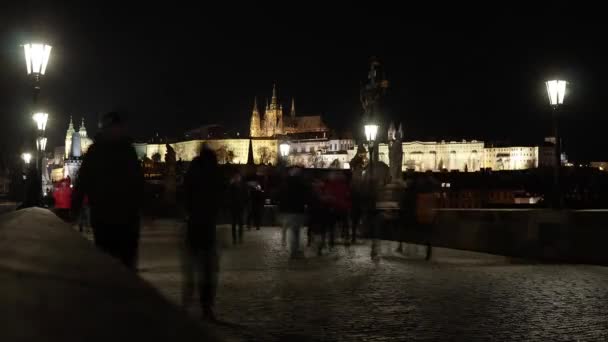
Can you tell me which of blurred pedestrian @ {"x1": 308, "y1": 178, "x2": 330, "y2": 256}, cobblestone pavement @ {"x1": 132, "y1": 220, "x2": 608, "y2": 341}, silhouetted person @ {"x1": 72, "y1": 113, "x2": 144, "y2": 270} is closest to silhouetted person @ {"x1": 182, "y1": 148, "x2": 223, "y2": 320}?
cobblestone pavement @ {"x1": 132, "y1": 220, "x2": 608, "y2": 341}

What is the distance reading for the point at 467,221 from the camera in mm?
16797

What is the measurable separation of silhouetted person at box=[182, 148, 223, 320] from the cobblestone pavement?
1.72 feet

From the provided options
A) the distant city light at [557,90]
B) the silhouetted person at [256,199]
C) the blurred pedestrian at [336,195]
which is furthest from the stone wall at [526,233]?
the silhouetted person at [256,199]

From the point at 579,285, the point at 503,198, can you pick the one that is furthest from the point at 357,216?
the point at 503,198

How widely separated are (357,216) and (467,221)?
348 cm

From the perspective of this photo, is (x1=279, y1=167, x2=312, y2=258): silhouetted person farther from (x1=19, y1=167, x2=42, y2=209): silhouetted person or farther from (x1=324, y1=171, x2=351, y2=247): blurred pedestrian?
(x1=19, y1=167, x2=42, y2=209): silhouetted person

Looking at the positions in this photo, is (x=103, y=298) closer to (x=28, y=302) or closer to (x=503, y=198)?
(x=28, y=302)

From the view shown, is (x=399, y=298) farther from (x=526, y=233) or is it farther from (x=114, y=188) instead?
(x=526, y=233)

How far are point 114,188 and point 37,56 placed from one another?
11.3 meters

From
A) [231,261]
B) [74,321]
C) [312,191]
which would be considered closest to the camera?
[74,321]

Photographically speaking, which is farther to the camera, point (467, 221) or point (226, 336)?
point (467, 221)

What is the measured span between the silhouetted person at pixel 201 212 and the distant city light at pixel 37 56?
1024cm

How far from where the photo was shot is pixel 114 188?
23.1ft

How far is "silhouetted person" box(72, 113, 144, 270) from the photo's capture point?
6.98 metres
